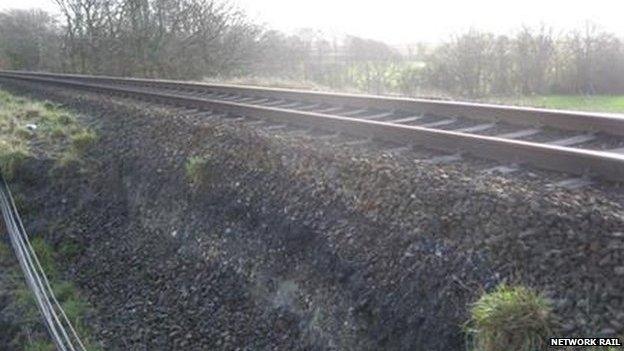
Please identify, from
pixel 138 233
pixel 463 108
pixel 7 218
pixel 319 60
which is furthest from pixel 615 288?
pixel 319 60

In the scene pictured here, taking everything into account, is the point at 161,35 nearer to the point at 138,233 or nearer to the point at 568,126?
the point at 138,233

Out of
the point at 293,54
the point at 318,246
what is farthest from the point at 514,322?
the point at 293,54

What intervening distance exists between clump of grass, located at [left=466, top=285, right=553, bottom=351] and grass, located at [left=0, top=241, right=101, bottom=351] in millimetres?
4959

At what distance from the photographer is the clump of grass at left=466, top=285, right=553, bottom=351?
435cm

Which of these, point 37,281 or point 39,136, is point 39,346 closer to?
point 37,281

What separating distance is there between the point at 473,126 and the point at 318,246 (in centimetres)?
325

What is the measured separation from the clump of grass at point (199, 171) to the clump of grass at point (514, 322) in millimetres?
5509

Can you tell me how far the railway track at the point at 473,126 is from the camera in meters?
6.29

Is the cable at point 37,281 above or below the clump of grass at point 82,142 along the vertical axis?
below

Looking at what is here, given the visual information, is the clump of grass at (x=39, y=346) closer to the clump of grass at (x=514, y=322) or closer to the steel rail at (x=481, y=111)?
the clump of grass at (x=514, y=322)

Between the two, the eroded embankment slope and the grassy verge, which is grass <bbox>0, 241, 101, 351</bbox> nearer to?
the grassy verge

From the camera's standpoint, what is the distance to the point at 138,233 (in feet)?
32.3

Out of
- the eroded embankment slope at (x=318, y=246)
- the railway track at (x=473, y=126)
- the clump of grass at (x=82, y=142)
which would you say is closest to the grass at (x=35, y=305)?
the eroded embankment slope at (x=318, y=246)

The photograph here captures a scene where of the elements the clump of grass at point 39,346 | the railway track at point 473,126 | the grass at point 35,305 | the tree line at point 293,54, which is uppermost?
the tree line at point 293,54
